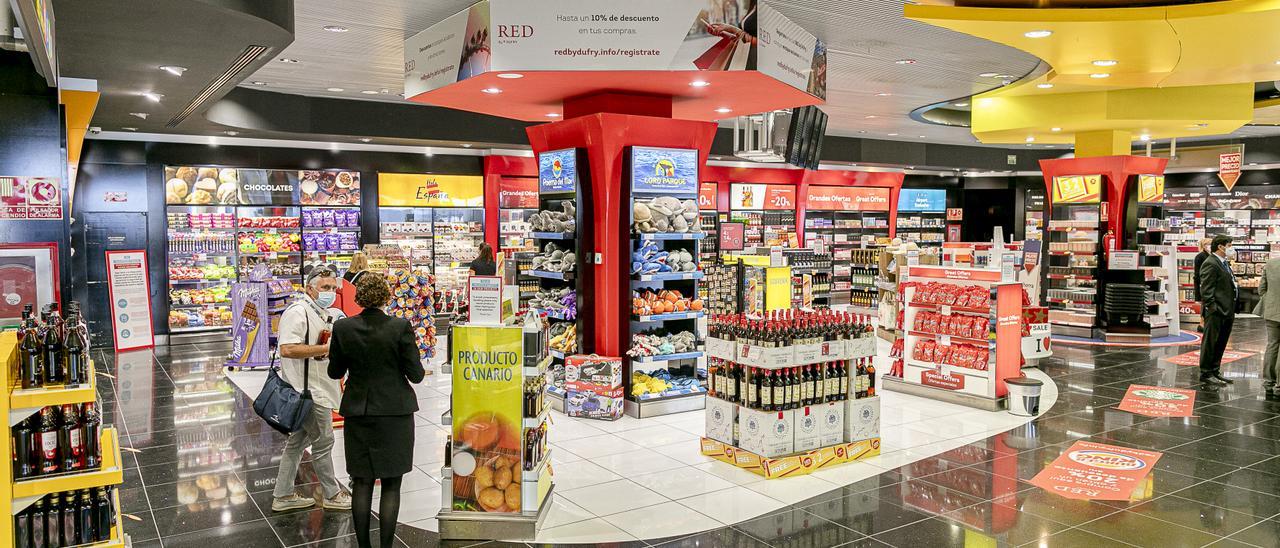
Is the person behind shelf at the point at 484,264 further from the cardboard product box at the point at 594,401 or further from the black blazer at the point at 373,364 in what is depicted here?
the black blazer at the point at 373,364

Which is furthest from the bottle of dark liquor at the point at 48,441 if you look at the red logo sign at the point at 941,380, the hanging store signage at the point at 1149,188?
the hanging store signage at the point at 1149,188

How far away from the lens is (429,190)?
45.9 feet

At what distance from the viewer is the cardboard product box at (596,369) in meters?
7.32

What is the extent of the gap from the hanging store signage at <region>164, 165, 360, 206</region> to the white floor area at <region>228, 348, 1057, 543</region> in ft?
21.3

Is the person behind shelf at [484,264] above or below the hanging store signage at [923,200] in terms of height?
below

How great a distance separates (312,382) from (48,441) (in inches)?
68.4

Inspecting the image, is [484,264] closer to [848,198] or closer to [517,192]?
[517,192]

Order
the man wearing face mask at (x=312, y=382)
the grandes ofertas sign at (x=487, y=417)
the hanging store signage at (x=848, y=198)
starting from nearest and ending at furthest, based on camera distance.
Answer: the grandes ofertas sign at (x=487, y=417)
the man wearing face mask at (x=312, y=382)
the hanging store signage at (x=848, y=198)

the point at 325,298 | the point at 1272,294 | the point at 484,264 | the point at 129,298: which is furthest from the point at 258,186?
the point at 1272,294

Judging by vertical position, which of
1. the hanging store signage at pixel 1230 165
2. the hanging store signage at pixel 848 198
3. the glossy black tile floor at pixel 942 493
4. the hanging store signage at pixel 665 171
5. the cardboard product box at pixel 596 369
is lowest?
the glossy black tile floor at pixel 942 493

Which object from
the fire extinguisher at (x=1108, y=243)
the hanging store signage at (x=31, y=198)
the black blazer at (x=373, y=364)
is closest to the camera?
the black blazer at (x=373, y=364)

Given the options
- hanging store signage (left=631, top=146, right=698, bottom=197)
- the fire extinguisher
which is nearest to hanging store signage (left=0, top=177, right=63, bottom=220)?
hanging store signage (left=631, top=146, right=698, bottom=197)

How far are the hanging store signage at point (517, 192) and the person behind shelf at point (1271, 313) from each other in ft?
33.4

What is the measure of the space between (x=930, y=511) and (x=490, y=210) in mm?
10511
